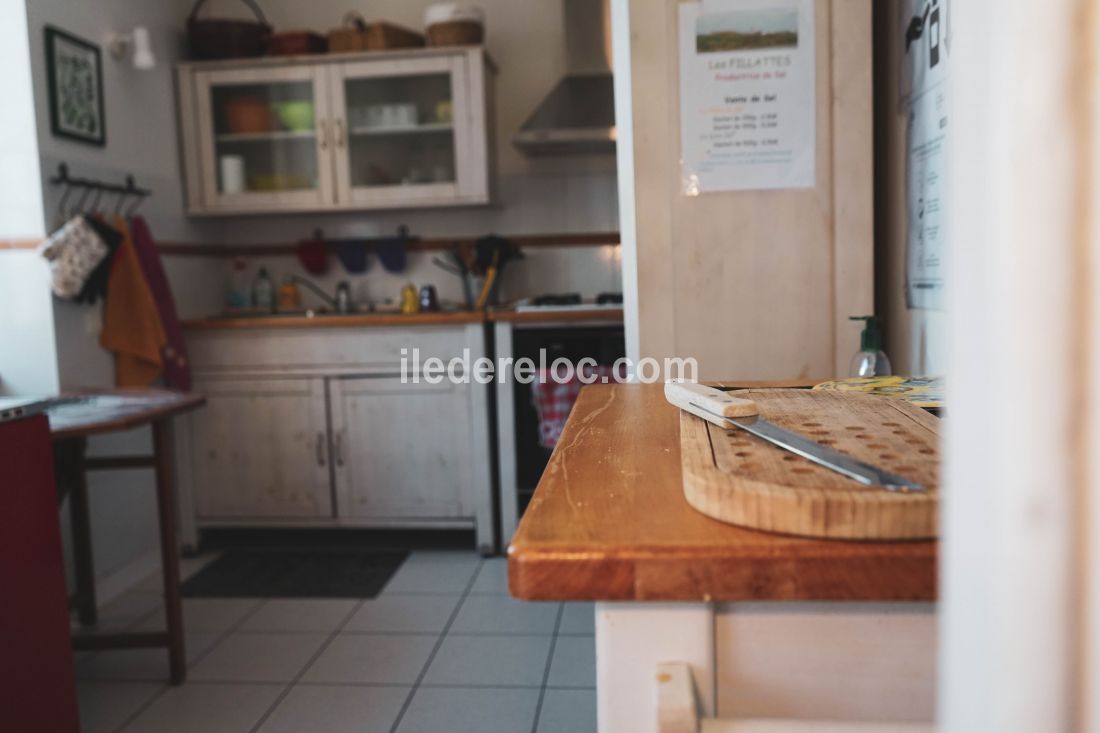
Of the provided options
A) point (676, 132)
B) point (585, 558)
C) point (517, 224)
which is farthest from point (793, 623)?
point (517, 224)

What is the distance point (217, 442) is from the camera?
3488 millimetres

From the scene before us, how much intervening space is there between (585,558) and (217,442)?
10.3 ft

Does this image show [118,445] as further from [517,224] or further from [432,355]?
[517,224]

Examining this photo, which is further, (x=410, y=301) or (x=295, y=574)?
(x=410, y=301)

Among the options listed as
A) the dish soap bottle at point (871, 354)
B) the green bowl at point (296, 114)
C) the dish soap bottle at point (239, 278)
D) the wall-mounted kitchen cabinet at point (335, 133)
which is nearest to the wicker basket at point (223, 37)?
the wall-mounted kitchen cabinet at point (335, 133)

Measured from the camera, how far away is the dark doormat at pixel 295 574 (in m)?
3.05

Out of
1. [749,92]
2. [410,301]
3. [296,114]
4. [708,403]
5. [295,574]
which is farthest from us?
[410,301]

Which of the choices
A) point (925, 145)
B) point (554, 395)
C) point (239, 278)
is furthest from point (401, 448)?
point (925, 145)

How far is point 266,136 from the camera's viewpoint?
3705 mm

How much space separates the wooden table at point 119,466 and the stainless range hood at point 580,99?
1.77 m

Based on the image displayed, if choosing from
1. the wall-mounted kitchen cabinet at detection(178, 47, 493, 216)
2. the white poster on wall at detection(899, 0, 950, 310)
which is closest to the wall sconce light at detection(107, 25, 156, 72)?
the wall-mounted kitchen cabinet at detection(178, 47, 493, 216)

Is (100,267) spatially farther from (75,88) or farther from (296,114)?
(296,114)

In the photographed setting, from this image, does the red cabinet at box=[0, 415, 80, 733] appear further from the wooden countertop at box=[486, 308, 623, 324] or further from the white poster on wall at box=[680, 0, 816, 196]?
the wooden countertop at box=[486, 308, 623, 324]

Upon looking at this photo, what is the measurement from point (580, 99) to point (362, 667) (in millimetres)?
2269
